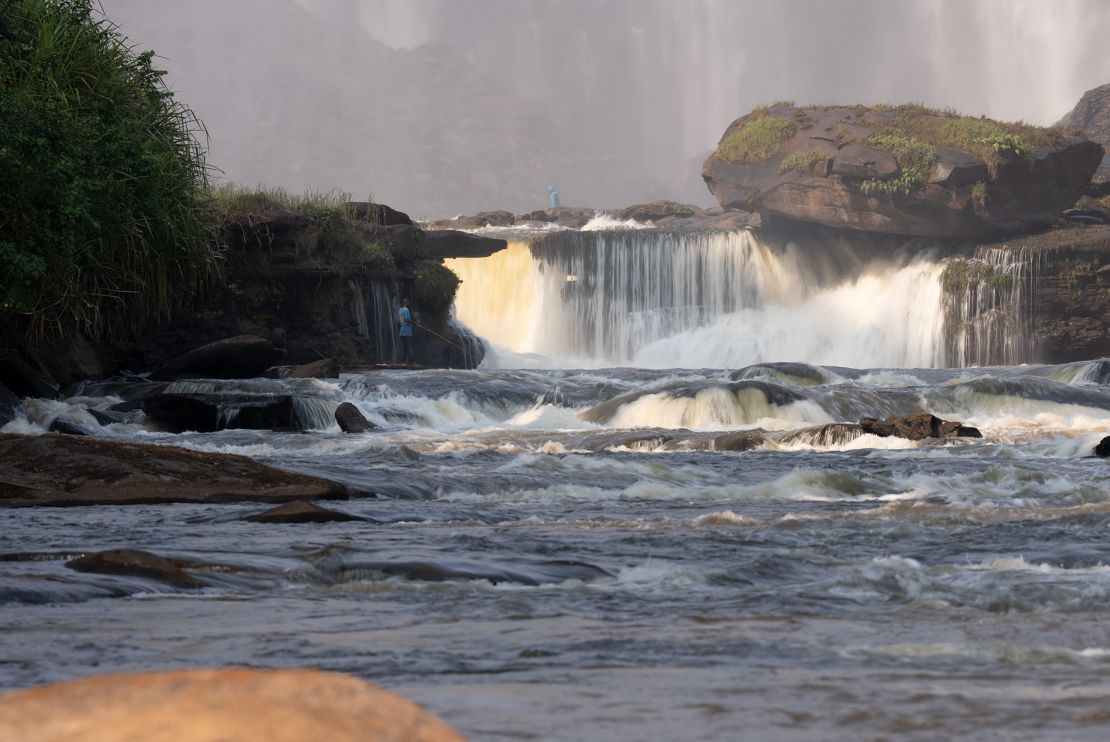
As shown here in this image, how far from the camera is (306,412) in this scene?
1778 cm

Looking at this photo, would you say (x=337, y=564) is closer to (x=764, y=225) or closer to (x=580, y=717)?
(x=580, y=717)

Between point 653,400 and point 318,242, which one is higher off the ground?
point 318,242

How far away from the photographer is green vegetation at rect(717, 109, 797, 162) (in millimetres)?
39469

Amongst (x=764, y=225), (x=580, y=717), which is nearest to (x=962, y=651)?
(x=580, y=717)

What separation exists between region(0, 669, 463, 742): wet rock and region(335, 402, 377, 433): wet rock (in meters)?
15.8

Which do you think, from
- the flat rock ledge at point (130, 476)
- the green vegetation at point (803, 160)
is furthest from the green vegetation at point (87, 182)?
the green vegetation at point (803, 160)

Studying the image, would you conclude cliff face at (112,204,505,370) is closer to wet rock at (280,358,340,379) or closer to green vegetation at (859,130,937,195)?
wet rock at (280,358,340,379)

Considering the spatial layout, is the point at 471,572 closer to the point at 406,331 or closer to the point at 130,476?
the point at 130,476

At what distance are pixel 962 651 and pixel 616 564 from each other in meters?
2.39

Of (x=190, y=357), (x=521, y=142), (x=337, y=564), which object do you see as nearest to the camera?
(x=337, y=564)

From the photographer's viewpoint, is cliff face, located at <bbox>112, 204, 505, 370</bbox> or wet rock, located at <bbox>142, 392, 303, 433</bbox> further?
cliff face, located at <bbox>112, 204, 505, 370</bbox>

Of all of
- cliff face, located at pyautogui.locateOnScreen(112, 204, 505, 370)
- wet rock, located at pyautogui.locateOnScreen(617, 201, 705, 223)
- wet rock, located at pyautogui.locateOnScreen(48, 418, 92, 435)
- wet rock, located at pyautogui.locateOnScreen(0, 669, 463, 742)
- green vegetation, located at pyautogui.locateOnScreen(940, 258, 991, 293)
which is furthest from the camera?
wet rock, located at pyautogui.locateOnScreen(617, 201, 705, 223)

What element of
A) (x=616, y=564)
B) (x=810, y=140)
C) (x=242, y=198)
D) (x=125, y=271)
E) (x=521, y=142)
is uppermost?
(x=521, y=142)

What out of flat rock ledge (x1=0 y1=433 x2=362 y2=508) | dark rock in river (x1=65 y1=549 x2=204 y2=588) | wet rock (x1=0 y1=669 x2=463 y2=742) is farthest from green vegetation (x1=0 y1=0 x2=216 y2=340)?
wet rock (x1=0 y1=669 x2=463 y2=742)
